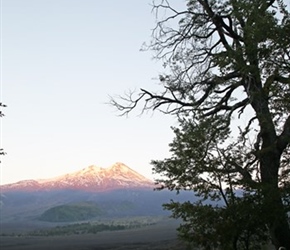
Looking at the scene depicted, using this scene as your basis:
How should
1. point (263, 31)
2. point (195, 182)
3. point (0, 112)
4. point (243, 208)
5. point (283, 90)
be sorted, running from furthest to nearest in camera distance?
point (0, 112), point (195, 182), point (243, 208), point (283, 90), point (263, 31)

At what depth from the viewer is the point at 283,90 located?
10.8 metres

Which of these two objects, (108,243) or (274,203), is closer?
(274,203)

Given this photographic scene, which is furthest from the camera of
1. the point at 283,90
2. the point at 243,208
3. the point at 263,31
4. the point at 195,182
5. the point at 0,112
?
the point at 0,112

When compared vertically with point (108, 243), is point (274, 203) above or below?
above

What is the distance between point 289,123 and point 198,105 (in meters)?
3.09

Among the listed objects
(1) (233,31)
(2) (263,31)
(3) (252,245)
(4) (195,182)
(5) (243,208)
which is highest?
(1) (233,31)

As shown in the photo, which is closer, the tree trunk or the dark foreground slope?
the tree trunk

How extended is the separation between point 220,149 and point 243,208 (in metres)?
2.12

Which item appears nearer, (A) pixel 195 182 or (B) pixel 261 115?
(B) pixel 261 115

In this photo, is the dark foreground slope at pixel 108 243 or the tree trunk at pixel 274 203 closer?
the tree trunk at pixel 274 203

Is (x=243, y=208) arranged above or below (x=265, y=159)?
below

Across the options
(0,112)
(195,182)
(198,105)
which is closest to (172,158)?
(195,182)

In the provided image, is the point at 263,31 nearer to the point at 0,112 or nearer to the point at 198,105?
the point at 198,105

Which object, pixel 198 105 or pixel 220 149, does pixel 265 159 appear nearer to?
pixel 220 149
